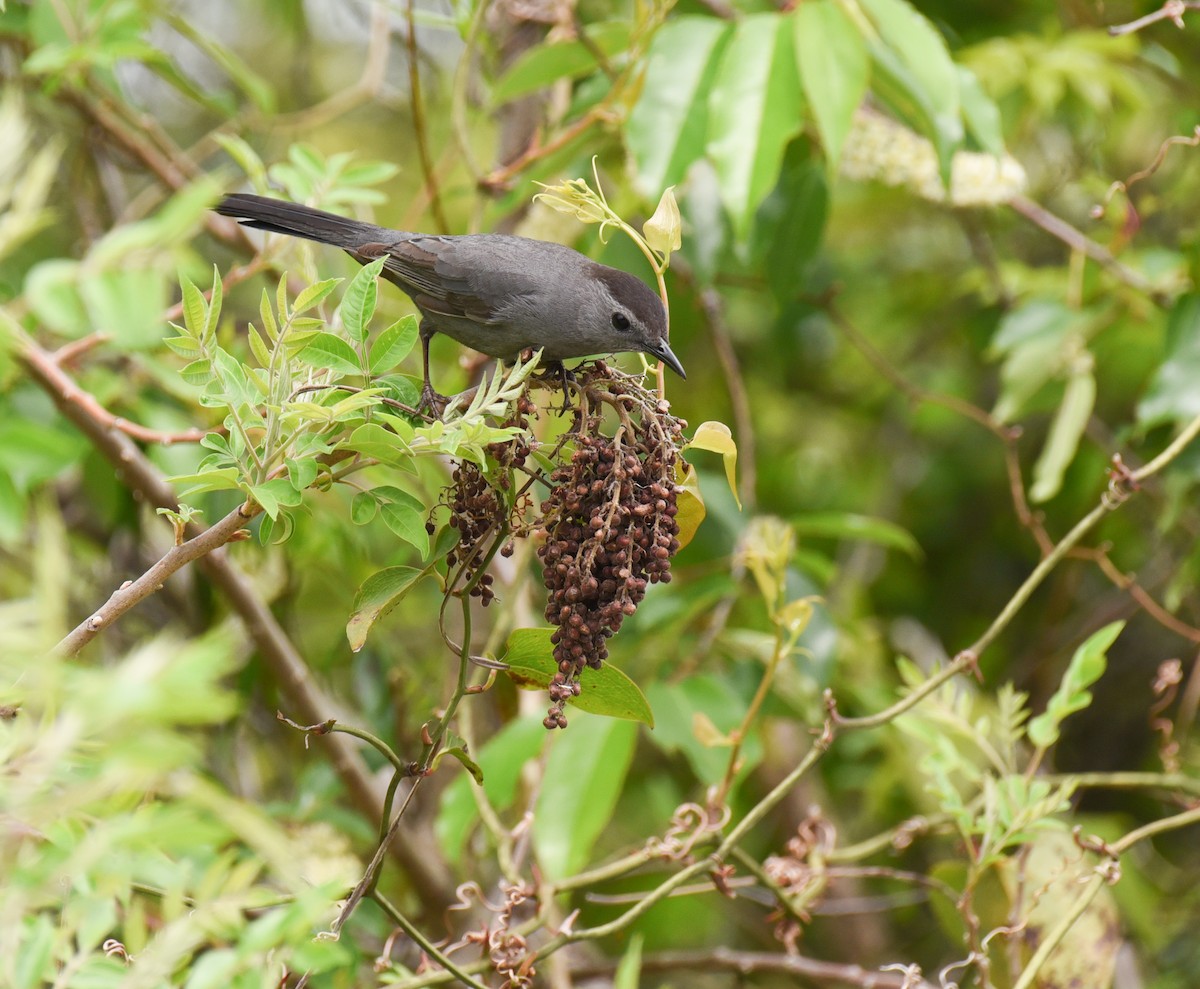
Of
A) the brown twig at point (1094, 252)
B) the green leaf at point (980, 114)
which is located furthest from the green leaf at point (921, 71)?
the brown twig at point (1094, 252)

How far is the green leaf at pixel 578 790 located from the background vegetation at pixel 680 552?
11 mm

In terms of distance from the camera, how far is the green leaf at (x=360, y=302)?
1.60 m

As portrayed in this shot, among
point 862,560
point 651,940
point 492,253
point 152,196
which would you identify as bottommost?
point 651,940

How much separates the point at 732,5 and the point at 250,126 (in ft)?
5.67

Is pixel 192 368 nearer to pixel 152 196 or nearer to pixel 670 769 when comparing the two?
pixel 152 196

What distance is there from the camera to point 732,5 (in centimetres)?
371

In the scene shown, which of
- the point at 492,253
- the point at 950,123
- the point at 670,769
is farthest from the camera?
the point at 670,769

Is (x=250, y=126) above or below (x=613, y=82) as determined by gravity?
below

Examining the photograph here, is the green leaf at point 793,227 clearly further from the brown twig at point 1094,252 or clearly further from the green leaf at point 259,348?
the green leaf at point 259,348

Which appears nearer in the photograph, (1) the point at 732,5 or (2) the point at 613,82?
(2) the point at 613,82

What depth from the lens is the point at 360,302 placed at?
1614 mm

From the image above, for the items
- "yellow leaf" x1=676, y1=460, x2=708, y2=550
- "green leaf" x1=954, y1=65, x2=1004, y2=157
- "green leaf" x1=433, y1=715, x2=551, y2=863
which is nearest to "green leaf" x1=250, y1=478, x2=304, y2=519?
"yellow leaf" x1=676, y1=460, x2=708, y2=550

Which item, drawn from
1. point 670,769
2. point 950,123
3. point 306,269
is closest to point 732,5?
point 950,123

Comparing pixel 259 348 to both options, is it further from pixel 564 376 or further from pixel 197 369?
pixel 564 376
